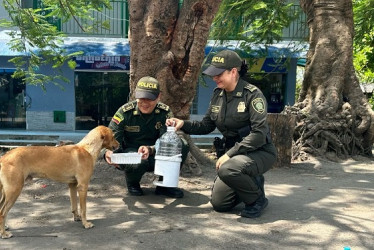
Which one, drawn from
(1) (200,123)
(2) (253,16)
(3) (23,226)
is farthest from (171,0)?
(2) (253,16)

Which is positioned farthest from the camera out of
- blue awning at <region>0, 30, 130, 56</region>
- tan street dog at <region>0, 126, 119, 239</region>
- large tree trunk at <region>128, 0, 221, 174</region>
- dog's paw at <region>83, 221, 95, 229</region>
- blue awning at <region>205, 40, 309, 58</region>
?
blue awning at <region>0, 30, 130, 56</region>

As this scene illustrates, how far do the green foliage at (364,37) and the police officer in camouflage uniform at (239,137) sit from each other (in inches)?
296

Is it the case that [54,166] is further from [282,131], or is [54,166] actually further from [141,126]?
[282,131]

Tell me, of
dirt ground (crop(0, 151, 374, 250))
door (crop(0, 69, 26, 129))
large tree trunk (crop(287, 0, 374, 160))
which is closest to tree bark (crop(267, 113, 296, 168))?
large tree trunk (crop(287, 0, 374, 160))

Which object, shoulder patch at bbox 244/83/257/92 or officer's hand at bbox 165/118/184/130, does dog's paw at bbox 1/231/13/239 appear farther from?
shoulder patch at bbox 244/83/257/92

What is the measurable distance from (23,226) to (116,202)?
1182 mm

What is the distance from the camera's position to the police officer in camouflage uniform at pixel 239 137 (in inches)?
163

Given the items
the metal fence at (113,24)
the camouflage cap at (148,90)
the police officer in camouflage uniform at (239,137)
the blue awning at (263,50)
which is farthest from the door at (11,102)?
the police officer in camouflage uniform at (239,137)

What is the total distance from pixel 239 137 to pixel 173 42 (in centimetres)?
Result: 226

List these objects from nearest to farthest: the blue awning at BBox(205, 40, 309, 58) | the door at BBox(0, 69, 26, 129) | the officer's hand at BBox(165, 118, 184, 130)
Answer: the officer's hand at BBox(165, 118, 184, 130) → the blue awning at BBox(205, 40, 309, 58) → the door at BBox(0, 69, 26, 129)

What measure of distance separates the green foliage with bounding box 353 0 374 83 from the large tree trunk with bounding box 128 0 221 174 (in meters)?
6.25

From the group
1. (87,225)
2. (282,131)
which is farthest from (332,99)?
(87,225)

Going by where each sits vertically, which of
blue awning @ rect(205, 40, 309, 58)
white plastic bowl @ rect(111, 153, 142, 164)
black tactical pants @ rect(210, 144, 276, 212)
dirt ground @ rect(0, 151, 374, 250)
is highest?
blue awning @ rect(205, 40, 309, 58)

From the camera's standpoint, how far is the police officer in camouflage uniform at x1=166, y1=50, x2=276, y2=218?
163 inches
